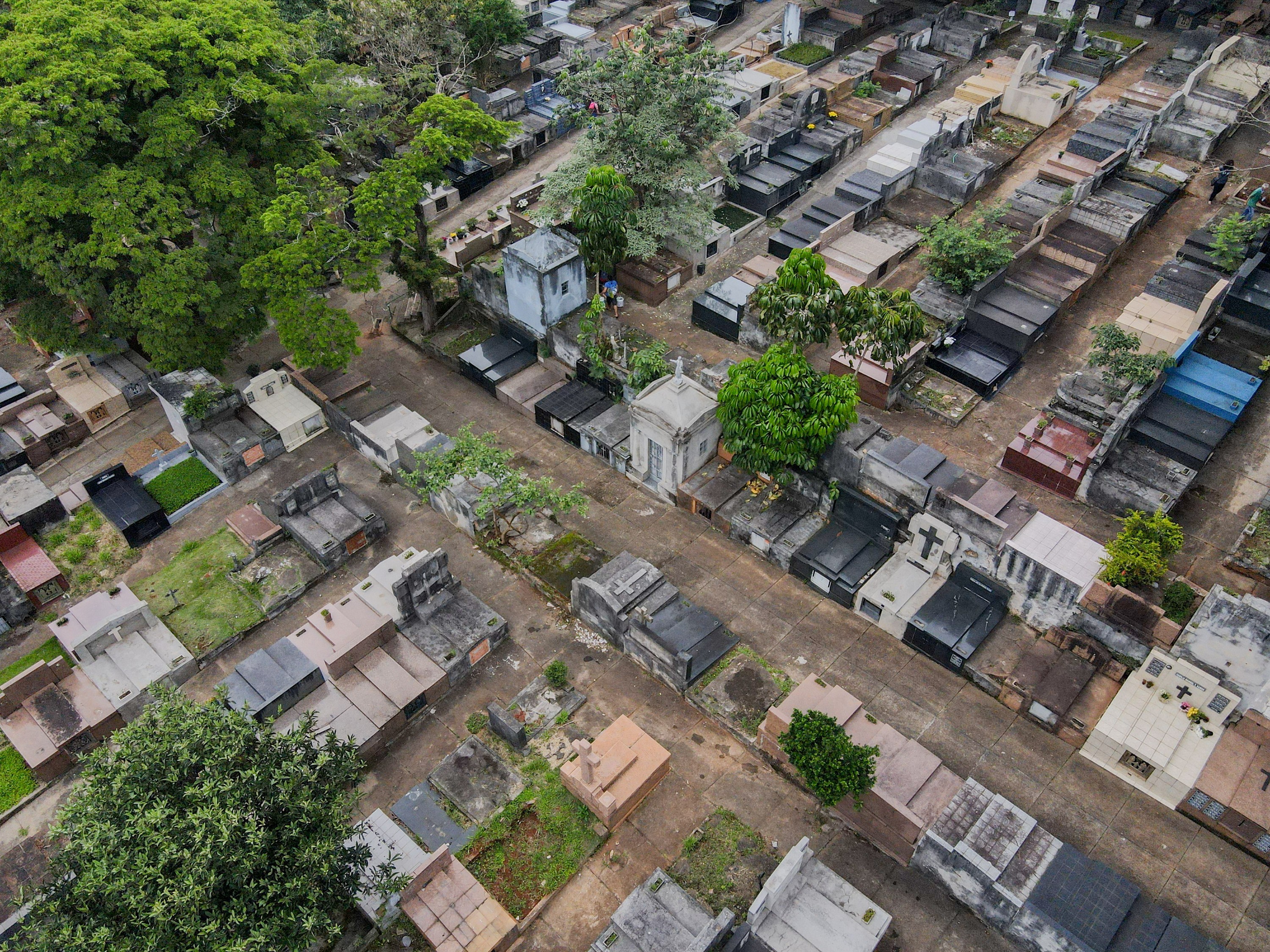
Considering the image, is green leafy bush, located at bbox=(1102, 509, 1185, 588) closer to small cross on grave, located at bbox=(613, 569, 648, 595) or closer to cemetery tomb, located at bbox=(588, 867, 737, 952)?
small cross on grave, located at bbox=(613, 569, 648, 595)

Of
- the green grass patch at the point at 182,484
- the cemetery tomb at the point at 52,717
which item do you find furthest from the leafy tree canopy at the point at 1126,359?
the cemetery tomb at the point at 52,717

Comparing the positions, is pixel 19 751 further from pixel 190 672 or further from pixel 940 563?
pixel 940 563

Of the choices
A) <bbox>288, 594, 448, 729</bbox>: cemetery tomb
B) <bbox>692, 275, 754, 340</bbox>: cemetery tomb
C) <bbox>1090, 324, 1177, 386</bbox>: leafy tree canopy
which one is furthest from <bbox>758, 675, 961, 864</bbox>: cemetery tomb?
<bbox>692, 275, 754, 340</bbox>: cemetery tomb

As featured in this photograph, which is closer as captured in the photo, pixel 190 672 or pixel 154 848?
pixel 154 848

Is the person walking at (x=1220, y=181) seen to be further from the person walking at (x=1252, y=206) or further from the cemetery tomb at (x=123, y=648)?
the cemetery tomb at (x=123, y=648)

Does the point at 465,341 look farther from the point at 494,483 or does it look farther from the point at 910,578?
the point at 910,578

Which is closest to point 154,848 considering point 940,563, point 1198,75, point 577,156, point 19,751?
point 19,751
